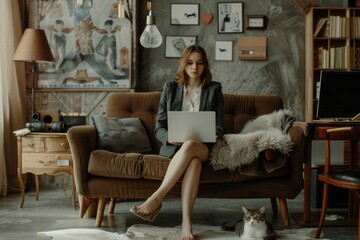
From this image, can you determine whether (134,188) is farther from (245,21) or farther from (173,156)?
(245,21)

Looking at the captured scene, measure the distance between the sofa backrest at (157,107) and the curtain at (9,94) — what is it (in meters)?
1.09

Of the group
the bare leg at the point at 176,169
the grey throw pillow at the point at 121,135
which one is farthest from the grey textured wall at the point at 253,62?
the bare leg at the point at 176,169

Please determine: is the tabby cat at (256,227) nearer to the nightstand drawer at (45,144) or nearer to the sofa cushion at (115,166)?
the sofa cushion at (115,166)

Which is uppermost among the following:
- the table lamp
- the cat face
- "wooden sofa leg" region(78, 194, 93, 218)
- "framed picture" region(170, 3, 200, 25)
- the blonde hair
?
"framed picture" region(170, 3, 200, 25)

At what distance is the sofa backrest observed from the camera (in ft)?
11.8

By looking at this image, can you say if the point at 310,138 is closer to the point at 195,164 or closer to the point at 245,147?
the point at 245,147

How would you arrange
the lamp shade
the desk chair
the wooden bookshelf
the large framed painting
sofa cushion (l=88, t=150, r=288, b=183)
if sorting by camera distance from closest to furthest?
the desk chair
sofa cushion (l=88, t=150, r=288, b=183)
the lamp shade
the large framed painting
the wooden bookshelf

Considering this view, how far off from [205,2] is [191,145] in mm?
2308

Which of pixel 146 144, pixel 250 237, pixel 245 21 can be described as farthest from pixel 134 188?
pixel 245 21

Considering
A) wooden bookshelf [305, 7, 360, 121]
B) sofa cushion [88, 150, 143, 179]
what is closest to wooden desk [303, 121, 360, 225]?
sofa cushion [88, 150, 143, 179]

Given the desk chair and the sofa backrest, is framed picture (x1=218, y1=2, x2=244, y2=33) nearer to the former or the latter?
the sofa backrest

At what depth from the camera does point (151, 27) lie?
3820 millimetres

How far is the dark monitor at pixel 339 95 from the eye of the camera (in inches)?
129

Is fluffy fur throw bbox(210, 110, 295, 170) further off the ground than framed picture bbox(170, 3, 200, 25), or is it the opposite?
→ framed picture bbox(170, 3, 200, 25)
